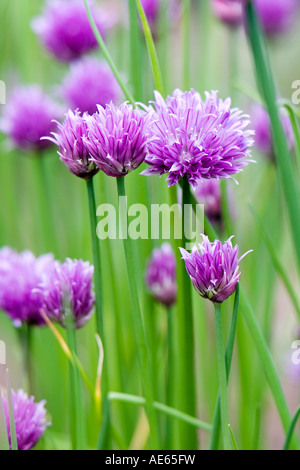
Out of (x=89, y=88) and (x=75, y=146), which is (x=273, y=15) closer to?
(x=89, y=88)

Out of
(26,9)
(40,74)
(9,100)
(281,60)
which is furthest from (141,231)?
(281,60)

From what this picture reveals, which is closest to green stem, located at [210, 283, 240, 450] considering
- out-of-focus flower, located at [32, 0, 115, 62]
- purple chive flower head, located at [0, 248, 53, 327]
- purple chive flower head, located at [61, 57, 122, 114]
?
purple chive flower head, located at [0, 248, 53, 327]

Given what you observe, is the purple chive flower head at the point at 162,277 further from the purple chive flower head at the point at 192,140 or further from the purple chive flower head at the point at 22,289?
the purple chive flower head at the point at 192,140

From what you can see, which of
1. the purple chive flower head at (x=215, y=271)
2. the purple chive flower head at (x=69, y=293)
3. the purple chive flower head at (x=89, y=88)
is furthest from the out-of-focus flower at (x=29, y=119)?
the purple chive flower head at (x=215, y=271)

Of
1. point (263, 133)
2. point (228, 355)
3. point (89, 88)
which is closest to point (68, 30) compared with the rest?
point (89, 88)

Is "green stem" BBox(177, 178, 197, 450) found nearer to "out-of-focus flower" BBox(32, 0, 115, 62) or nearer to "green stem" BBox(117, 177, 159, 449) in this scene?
"green stem" BBox(117, 177, 159, 449)
